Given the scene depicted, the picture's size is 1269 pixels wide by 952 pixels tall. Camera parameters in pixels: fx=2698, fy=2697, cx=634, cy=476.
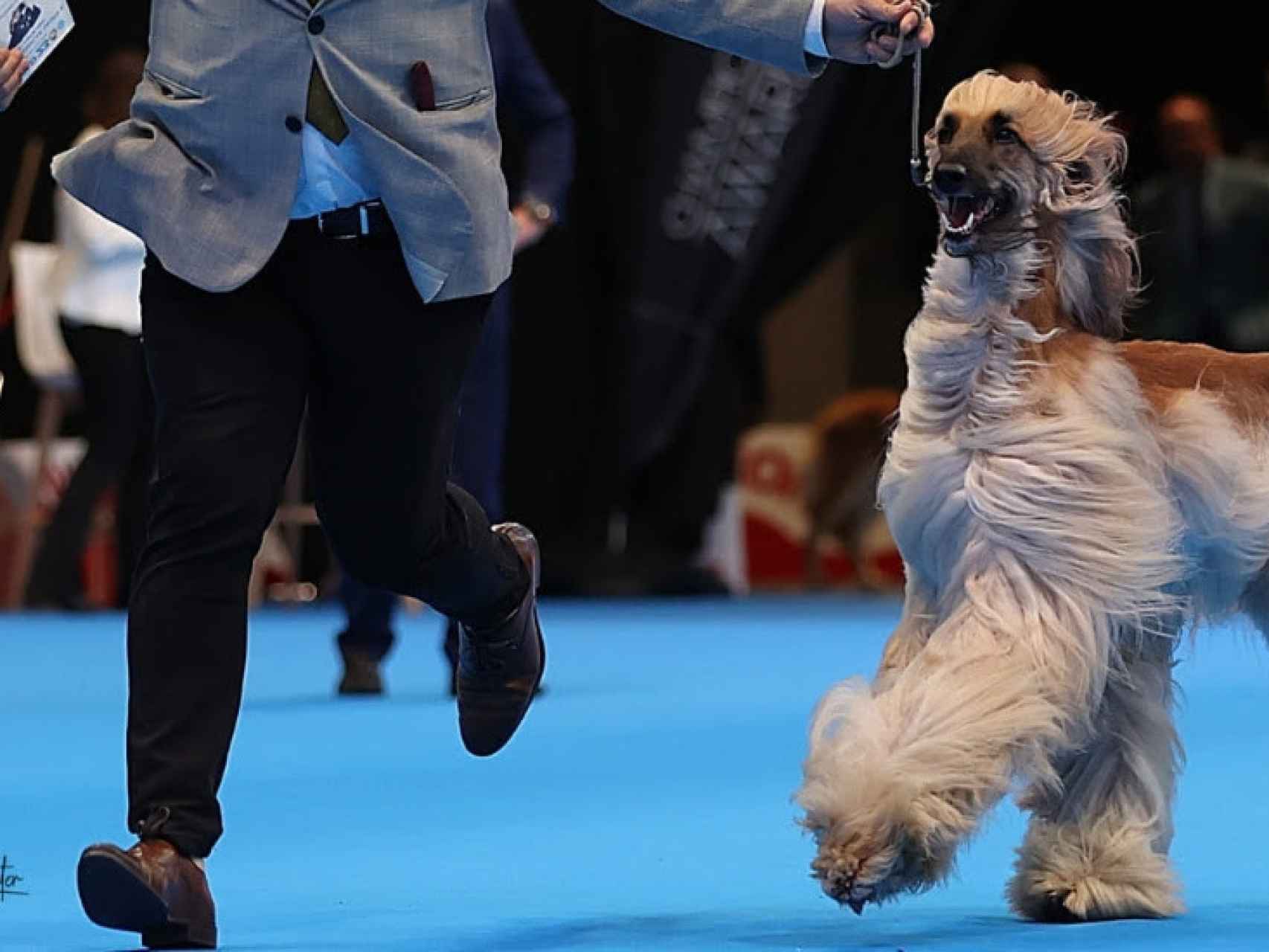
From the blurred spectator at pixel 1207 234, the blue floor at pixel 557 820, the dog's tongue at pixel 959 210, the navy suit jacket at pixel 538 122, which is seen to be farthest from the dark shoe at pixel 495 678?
the blurred spectator at pixel 1207 234

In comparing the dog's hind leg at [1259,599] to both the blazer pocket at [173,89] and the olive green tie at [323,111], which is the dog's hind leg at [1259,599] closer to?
the olive green tie at [323,111]

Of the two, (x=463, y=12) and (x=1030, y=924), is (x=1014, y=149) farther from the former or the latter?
(x=1030, y=924)

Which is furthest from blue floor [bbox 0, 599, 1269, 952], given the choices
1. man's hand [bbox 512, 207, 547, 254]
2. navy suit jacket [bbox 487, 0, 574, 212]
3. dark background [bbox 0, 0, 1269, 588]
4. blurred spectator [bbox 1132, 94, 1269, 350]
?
dark background [bbox 0, 0, 1269, 588]

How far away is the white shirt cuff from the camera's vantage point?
11.1ft

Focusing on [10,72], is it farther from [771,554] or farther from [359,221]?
[771,554]

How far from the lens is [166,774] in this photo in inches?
120

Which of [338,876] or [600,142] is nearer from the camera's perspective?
[338,876]

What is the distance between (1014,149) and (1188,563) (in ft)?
1.80

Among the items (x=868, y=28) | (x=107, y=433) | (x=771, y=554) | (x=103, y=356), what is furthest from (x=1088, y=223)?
(x=771, y=554)

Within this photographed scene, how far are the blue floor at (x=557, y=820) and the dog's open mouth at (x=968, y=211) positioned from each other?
0.76 m

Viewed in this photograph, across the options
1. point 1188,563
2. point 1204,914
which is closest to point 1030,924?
point 1204,914

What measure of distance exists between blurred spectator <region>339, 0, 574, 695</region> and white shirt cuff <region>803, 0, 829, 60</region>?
2.50 m

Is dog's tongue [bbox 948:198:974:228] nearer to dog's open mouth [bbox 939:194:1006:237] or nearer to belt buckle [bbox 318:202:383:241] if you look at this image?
dog's open mouth [bbox 939:194:1006:237]

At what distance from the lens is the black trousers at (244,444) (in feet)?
10.1
